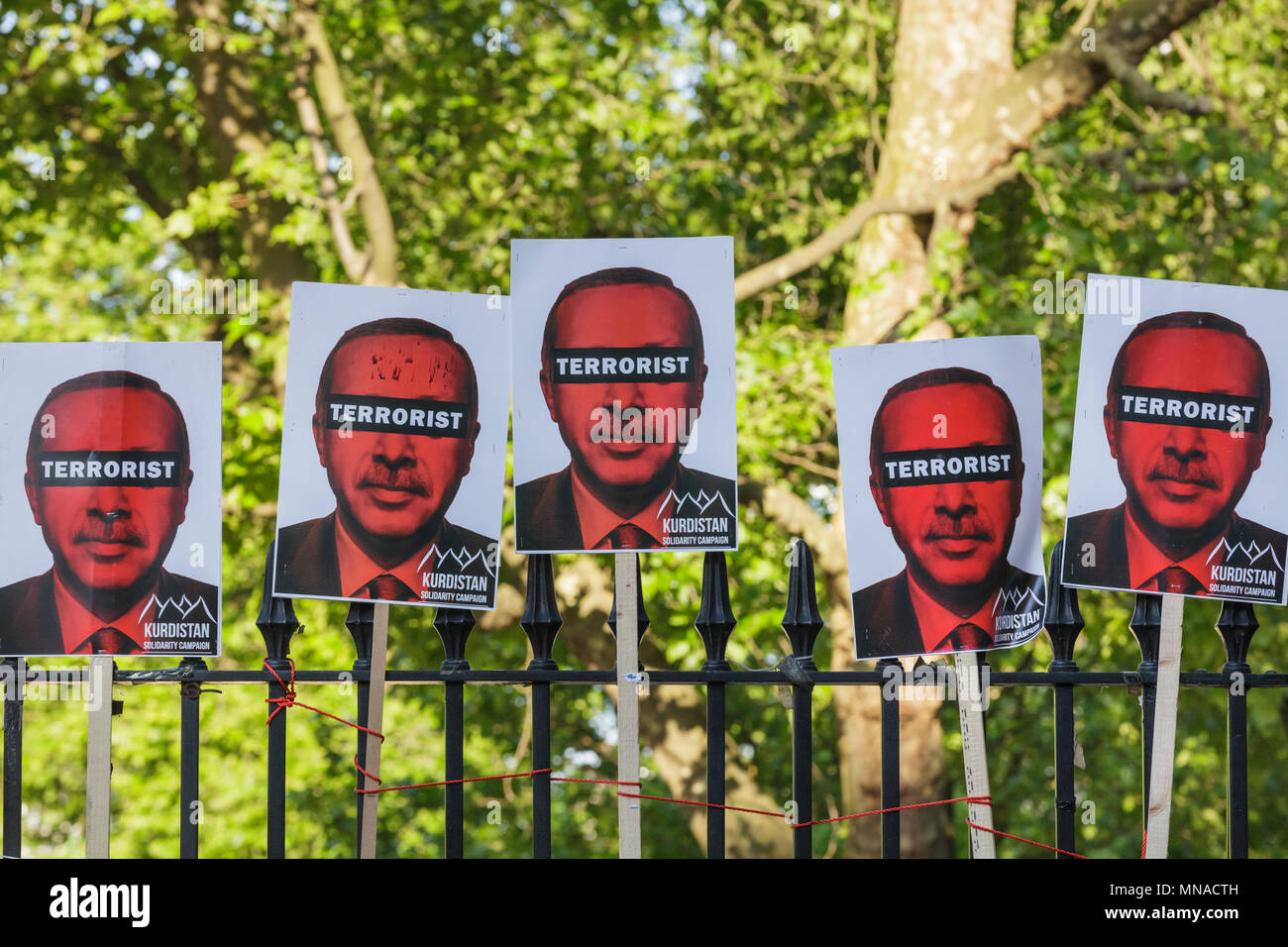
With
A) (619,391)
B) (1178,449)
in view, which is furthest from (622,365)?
(1178,449)

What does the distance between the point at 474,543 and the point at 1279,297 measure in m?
1.87

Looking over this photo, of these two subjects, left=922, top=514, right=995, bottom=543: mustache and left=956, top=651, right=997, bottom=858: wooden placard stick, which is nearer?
left=956, top=651, right=997, bottom=858: wooden placard stick

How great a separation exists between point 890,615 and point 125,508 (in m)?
1.72

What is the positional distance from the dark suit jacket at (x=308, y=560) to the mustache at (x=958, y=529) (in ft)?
4.27

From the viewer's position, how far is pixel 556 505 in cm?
270

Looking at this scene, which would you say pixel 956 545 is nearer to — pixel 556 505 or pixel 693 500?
pixel 693 500

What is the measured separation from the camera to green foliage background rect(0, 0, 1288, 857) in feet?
21.7

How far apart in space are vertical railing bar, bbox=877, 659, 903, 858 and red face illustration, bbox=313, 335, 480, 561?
3.42 ft

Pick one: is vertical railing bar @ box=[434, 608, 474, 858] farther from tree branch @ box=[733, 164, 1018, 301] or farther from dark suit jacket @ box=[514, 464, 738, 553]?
tree branch @ box=[733, 164, 1018, 301]

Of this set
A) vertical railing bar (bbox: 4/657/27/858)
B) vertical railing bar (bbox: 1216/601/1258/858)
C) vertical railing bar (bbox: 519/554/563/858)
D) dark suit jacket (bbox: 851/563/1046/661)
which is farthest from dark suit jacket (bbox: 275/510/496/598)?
vertical railing bar (bbox: 1216/601/1258/858)

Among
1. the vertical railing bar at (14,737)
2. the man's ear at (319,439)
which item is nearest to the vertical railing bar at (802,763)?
the man's ear at (319,439)

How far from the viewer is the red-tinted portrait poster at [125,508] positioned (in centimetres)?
271

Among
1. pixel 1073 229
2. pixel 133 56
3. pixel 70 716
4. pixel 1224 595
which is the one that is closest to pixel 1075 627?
pixel 1224 595
